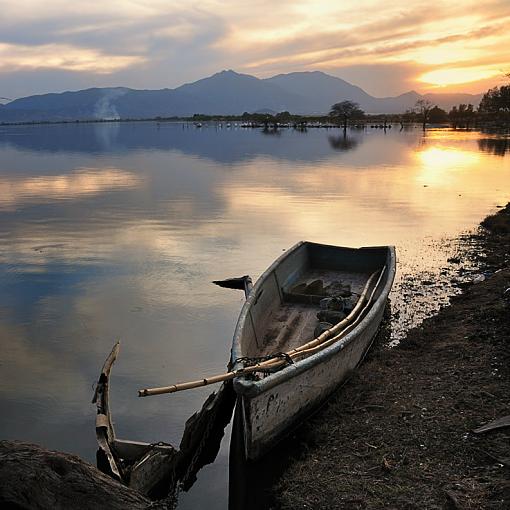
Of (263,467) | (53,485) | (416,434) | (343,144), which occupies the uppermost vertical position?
(343,144)

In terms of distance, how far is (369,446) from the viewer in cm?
728

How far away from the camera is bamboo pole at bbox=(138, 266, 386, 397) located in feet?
22.1

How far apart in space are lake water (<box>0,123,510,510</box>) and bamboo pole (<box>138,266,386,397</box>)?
158cm

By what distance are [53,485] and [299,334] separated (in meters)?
6.28

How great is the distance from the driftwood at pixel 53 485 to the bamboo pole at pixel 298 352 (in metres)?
1.38

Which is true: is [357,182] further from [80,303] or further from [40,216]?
[80,303]

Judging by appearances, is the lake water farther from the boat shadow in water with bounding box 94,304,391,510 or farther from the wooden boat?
the wooden boat

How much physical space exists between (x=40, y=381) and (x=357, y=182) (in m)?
30.2

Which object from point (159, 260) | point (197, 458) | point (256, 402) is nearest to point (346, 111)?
point (159, 260)

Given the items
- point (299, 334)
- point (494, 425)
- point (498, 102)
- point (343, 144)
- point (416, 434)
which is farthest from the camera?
point (498, 102)

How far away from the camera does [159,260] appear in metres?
17.7

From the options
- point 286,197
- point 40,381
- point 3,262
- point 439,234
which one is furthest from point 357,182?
point 40,381

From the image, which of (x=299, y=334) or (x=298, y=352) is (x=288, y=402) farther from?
(x=299, y=334)

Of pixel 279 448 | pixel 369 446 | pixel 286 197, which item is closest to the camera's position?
pixel 369 446
